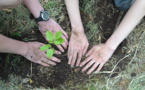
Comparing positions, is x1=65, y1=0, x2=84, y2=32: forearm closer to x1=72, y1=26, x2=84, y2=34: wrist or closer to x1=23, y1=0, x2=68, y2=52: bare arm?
x1=72, y1=26, x2=84, y2=34: wrist

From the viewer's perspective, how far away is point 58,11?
1.86m

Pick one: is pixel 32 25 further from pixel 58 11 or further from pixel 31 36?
pixel 58 11

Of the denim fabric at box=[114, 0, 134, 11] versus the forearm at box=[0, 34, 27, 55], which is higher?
the denim fabric at box=[114, 0, 134, 11]

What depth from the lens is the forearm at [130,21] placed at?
148cm

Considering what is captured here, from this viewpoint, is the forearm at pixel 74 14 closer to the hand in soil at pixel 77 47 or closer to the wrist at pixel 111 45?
the hand in soil at pixel 77 47

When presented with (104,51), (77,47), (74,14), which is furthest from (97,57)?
(74,14)

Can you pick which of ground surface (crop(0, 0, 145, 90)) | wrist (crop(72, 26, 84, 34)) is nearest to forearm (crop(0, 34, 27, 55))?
ground surface (crop(0, 0, 145, 90))

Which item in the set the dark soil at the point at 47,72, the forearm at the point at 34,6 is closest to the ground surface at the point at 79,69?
the dark soil at the point at 47,72

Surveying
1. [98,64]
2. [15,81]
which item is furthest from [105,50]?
[15,81]

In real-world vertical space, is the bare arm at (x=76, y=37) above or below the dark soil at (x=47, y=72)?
above

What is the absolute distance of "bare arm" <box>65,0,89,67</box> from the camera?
1674 millimetres

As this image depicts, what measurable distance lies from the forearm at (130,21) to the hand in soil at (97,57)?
55mm

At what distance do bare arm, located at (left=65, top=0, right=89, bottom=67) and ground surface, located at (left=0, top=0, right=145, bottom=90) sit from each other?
0.26ft

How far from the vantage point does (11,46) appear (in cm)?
155
